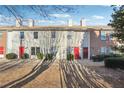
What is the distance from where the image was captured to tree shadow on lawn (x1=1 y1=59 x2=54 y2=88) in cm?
963

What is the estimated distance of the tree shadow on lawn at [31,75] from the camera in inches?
379

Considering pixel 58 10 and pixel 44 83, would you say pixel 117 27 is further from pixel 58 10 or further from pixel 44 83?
pixel 44 83

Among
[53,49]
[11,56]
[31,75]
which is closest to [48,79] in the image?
[31,75]

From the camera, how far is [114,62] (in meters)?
10.1

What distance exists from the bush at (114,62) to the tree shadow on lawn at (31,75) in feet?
5.36

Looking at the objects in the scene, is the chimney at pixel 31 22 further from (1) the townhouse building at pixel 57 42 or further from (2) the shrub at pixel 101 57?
(2) the shrub at pixel 101 57

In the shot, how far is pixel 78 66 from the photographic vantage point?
34.4 feet

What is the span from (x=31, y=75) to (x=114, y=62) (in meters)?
2.43

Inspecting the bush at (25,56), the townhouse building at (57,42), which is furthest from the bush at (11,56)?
the bush at (25,56)

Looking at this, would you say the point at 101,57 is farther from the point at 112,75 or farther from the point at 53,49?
the point at 53,49
